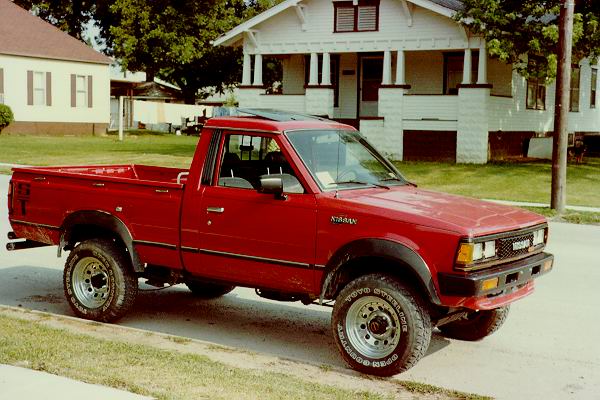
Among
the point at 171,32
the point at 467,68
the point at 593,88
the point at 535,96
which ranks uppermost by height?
the point at 171,32

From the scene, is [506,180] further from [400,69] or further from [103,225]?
[103,225]

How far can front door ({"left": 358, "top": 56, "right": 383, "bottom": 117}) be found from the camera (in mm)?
35531

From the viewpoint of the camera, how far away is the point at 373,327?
6738 mm

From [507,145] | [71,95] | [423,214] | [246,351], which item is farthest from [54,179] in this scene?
[71,95]

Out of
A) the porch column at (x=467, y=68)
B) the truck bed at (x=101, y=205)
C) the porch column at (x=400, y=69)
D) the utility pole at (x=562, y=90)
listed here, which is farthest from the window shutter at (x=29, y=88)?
the truck bed at (x=101, y=205)

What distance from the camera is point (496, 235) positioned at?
663 centimetres

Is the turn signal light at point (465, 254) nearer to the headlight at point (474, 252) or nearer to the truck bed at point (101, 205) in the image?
the headlight at point (474, 252)

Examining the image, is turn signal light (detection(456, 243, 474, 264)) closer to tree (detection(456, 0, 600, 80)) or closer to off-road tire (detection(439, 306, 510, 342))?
off-road tire (detection(439, 306, 510, 342))

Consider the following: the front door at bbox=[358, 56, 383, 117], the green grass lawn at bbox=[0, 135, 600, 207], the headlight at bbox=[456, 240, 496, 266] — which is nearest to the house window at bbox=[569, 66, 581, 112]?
the green grass lawn at bbox=[0, 135, 600, 207]

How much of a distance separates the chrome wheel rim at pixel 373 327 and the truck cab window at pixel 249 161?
4.37ft

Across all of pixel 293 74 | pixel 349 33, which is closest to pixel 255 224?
pixel 349 33

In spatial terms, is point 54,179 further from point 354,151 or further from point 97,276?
point 354,151

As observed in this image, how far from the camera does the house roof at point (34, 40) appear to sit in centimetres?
4619

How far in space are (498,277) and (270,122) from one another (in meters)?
2.36
